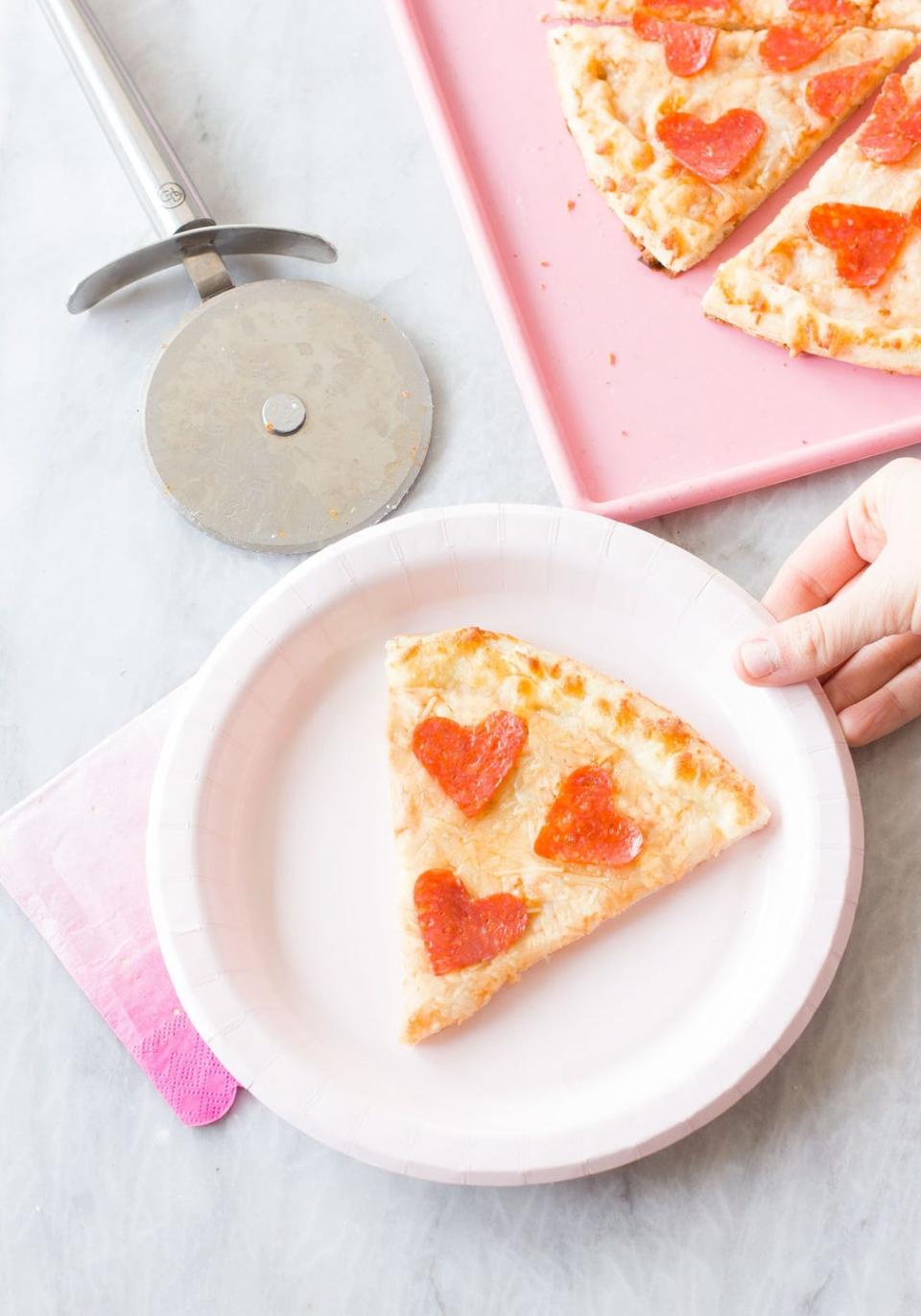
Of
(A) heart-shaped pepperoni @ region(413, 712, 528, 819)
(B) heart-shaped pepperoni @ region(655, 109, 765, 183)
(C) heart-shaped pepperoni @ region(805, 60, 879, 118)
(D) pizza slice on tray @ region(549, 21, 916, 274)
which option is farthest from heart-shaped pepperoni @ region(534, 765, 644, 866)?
(C) heart-shaped pepperoni @ region(805, 60, 879, 118)

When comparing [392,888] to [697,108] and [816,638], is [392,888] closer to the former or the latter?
[816,638]

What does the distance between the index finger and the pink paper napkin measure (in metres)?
1.37

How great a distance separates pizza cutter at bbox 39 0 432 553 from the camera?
285 cm

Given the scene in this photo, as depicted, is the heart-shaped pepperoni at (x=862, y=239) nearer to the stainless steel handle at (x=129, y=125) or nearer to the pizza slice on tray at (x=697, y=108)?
the pizza slice on tray at (x=697, y=108)

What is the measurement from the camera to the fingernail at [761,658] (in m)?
2.50

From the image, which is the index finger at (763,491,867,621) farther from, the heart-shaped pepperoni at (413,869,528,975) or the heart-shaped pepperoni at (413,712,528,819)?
the heart-shaped pepperoni at (413,869,528,975)

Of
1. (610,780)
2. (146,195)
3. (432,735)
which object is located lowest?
(610,780)

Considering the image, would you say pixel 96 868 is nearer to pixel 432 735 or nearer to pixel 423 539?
pixel 432 735

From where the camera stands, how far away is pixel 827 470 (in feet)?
9.39

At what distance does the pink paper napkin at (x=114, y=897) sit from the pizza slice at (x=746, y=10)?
1956mm

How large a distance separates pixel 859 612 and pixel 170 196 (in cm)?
183

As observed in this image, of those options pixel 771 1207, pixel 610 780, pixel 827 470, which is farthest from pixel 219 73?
pixel 771 1207

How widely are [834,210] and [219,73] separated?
1.57 meters

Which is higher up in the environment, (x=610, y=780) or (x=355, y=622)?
(x=355, y=622)
